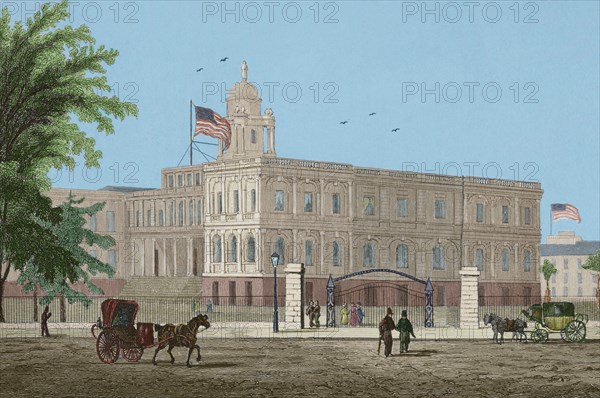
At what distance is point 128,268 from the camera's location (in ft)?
311

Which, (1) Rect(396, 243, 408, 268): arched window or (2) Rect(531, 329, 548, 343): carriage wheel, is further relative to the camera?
(1) Rect(396, 243, 408, 268): arched window

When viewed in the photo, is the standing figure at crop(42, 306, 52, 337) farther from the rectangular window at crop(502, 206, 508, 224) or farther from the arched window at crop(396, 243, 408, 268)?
the rectangular window at crop(502, 206, 508, 224)

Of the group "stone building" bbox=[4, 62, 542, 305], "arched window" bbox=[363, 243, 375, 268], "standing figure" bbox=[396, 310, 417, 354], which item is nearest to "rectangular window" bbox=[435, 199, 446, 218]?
"stone building" bbox=[4, 62, 542, 305]

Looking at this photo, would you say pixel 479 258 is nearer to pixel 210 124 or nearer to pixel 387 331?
pixel 210 124

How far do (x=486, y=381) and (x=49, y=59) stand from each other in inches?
846

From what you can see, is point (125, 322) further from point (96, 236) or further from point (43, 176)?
point (96, 236)

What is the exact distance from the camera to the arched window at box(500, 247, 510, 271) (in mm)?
90500

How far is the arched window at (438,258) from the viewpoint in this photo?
85.8m

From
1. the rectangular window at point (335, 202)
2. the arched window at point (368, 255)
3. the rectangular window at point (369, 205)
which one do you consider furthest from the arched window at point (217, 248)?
the rectangular window at point (369, 205)

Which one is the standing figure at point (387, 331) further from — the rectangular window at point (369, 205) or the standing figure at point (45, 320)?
the rectangular window at point (369, 205)

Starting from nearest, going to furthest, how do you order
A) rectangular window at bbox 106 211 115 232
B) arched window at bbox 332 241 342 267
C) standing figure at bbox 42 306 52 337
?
standing figure at bbox 42 306 52 337, arched window at bbox 332 241 342 267, rectangular window at bbox 106 211 115 232

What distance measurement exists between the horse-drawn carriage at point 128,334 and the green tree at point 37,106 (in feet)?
31.8

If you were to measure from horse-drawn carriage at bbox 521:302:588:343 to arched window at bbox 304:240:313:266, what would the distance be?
123 feet

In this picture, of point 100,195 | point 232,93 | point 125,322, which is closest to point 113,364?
point 125,322
